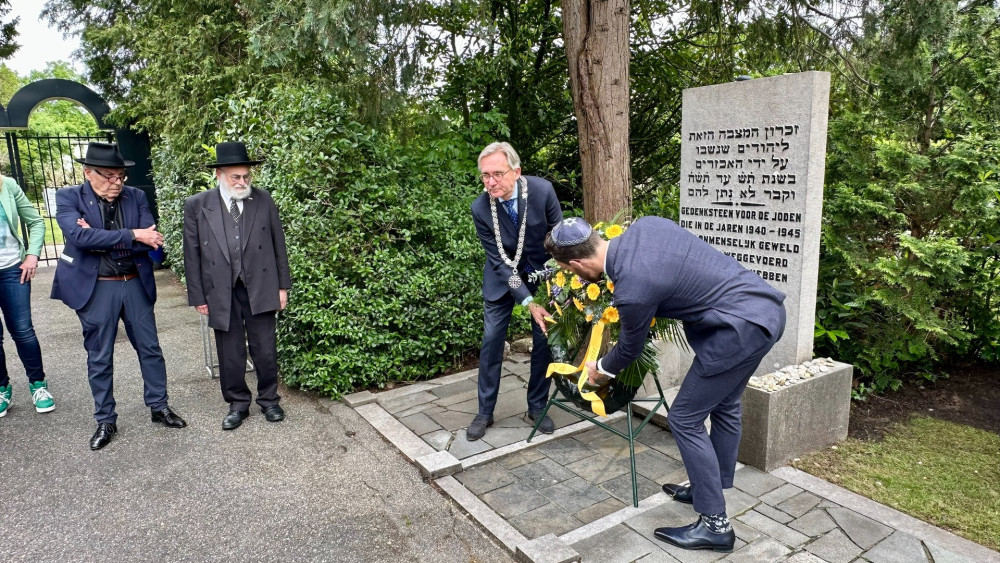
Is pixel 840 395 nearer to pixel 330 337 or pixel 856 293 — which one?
pixel 856 293

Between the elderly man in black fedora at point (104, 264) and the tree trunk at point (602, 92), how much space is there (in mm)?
3273

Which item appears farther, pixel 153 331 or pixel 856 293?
pixel 856 293

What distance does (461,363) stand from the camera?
6.00 meters

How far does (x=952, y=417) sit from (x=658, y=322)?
8.93 ft

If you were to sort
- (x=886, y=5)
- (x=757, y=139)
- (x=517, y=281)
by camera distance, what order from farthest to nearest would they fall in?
1. (x=886, y=5)
2. (x=757, y=139)
3. (x=517, y=281)

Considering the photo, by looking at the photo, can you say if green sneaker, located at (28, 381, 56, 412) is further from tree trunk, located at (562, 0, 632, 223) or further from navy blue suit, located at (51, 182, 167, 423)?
tree trunk, located at (562, 0, 632, 223)

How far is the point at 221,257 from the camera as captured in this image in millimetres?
4531

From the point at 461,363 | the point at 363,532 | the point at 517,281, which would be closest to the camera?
the point at 363,532

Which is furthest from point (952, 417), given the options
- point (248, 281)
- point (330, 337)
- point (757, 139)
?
point (248, 281)

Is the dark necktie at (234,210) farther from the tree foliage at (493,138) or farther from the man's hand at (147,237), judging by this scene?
the tree foliage at (493,138)

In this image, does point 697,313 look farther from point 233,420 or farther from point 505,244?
point 233,420

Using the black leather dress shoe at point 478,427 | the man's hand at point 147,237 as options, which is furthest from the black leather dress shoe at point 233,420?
the black leather dress shoe at point 478,427

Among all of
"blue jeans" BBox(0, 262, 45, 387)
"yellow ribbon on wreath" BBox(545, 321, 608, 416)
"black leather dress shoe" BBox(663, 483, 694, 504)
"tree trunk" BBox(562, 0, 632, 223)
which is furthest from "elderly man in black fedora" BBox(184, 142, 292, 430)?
"black leather dress shoe" BBox(663, 483, 694, 504)

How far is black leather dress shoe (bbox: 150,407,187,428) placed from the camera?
15.5 feet
